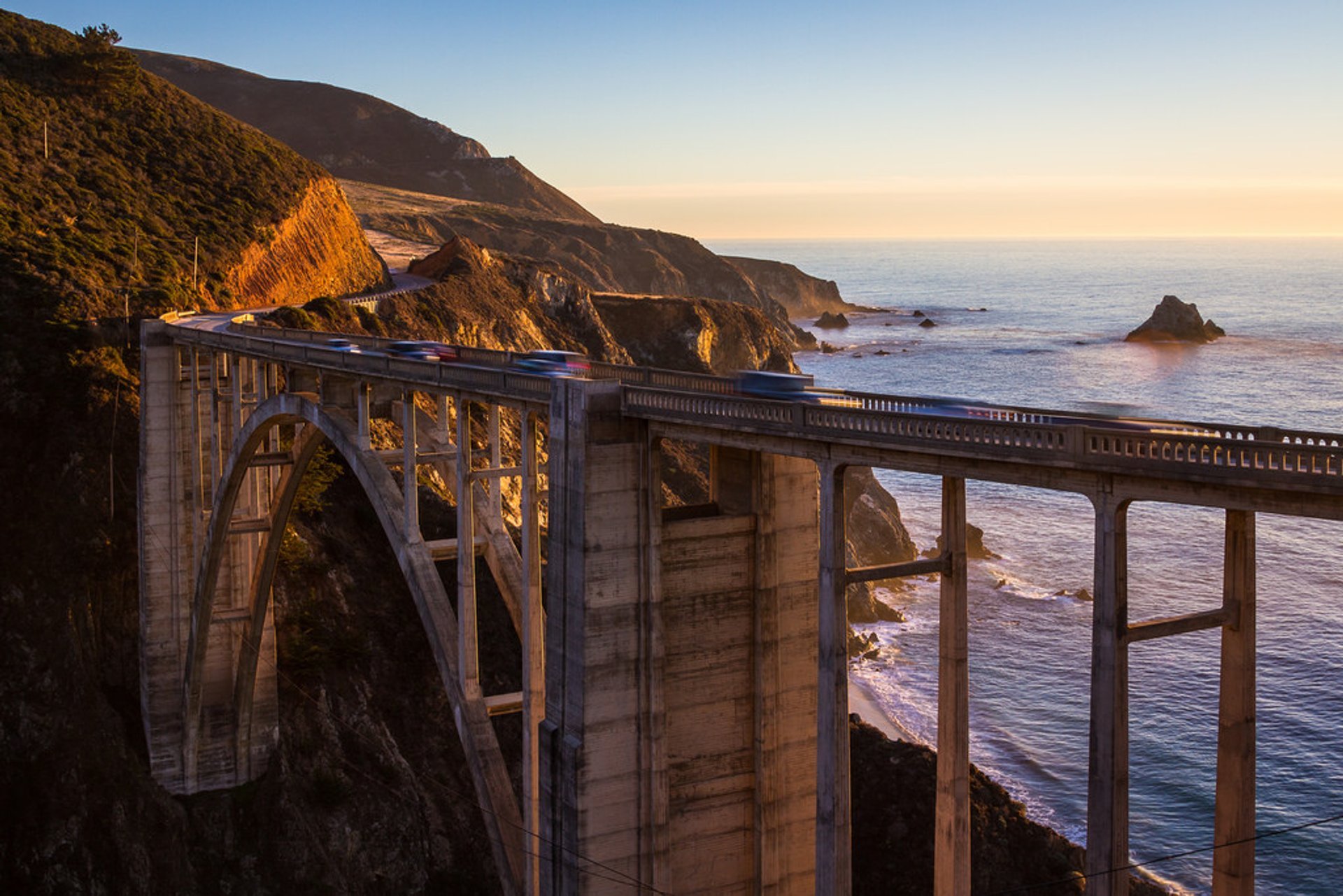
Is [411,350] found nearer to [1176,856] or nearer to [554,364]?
[554,364]

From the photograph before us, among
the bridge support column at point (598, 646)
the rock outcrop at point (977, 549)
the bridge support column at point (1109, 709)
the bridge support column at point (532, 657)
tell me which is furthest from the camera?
the rock outcrop at point (977, 549)

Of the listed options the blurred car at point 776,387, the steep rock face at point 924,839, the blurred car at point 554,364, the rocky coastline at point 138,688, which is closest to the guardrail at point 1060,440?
the blurred car at point 776,387

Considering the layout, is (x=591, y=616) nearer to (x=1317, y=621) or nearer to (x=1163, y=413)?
(x=1317, y=621)

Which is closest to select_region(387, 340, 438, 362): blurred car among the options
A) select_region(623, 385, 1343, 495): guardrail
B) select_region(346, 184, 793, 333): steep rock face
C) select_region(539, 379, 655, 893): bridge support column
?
select_region(539, 379, 655, 893): bridge support column

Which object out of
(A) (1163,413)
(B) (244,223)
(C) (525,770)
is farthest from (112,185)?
(A) (1163,413)

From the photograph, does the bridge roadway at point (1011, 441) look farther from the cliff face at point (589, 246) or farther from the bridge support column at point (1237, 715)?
the cliff face at point (589, 246)

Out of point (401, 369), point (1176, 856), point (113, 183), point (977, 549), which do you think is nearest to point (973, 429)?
point (401, 369)
